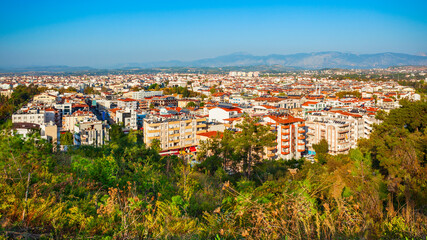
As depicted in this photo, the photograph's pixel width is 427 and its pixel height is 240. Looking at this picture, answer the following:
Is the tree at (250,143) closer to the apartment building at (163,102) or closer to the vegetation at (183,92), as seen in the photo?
the apartment building at (163,102)

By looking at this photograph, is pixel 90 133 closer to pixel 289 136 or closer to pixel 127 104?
pixel 289 136

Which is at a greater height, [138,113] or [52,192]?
[52,192]

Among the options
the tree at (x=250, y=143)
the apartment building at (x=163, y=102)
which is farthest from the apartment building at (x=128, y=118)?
the tree at (x=250, y=143)

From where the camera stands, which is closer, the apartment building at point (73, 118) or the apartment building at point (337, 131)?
the apartment building at point (337, 131)

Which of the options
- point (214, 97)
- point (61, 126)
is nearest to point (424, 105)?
point (61, 126)

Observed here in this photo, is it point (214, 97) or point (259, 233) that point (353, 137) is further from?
point (214, 97)

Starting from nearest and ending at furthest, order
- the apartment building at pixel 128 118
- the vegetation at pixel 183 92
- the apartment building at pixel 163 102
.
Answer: the apartment building at pixel 128 118 < the apartment building at pixel 163 102 < the vegetation at pixel 183 92

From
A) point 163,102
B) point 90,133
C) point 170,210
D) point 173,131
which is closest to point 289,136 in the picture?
point 173,131
